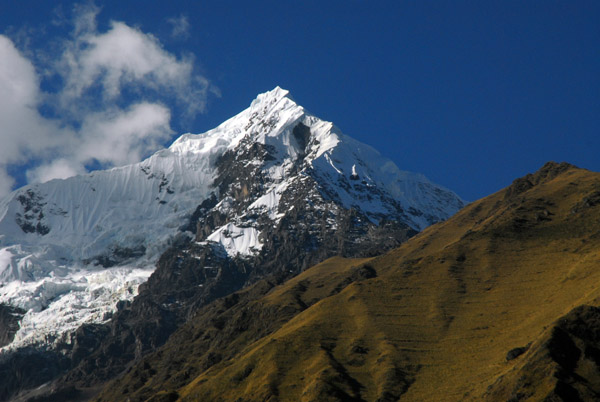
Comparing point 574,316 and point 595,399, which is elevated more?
point 574,316

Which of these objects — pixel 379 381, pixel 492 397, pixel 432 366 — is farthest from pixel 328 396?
pixel 492 397

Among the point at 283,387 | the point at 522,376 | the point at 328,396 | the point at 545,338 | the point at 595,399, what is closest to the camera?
the point at 595,399

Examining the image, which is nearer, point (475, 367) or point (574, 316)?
point (574, 316)

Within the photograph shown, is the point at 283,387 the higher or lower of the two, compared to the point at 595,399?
higher

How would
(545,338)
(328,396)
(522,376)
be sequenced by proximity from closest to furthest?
1. (522,376)
2. (545,338)
3. (328,396)

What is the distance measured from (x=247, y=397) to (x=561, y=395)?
8355cm

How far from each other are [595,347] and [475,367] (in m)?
31.2

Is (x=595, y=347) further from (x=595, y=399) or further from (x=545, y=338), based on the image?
(x=595, y=399)

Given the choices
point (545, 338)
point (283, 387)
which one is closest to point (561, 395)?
point (545, 338)

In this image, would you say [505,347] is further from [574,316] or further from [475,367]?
[574,316]

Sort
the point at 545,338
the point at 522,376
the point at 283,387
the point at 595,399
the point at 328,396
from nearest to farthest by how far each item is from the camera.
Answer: the point at 595,399, the point at 522,376, the point at 545,338, the point at 328,396, the point at 283,387

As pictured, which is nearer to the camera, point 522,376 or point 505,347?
point 522,376

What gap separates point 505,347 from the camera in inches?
7421

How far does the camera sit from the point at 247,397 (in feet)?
652
